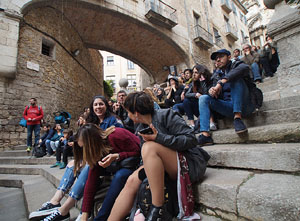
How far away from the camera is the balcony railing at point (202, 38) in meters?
10.9

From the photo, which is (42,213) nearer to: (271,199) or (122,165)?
(122,165)

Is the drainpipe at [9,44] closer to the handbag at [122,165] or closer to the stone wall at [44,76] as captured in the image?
the stone wall at [44,76]

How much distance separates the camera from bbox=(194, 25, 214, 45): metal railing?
36.0ft

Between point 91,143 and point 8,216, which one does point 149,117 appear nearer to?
point 91,143

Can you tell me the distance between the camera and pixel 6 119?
16.9ft

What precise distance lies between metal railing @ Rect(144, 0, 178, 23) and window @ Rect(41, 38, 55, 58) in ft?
16.6

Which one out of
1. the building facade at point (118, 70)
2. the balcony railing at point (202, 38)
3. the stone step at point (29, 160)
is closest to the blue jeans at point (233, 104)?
the stone step at point (29, 160)

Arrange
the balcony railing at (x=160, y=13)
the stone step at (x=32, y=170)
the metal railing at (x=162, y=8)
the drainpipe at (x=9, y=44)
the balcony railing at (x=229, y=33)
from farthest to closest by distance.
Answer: the balcony railing at (x=229, y=33) → the metal railing at (x=162, y=8) → the balcony railing at (x=160, y=13) → the drainpipe at (x=9, y=44) → the stone step at (x=32, y=170)

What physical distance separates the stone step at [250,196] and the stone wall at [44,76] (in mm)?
6329

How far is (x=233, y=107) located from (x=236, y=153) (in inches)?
27.3

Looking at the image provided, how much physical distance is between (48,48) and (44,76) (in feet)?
5.14

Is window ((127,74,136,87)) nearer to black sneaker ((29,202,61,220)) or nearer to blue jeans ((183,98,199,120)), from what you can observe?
blue jeans ((183,98,199,120))

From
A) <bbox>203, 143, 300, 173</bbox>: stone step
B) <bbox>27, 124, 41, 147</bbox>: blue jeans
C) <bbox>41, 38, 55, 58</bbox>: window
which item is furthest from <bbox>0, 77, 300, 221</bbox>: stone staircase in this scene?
<bbox>41, 38, 55, 58</bbox>: window

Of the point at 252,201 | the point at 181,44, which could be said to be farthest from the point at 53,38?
the point at 252,201
